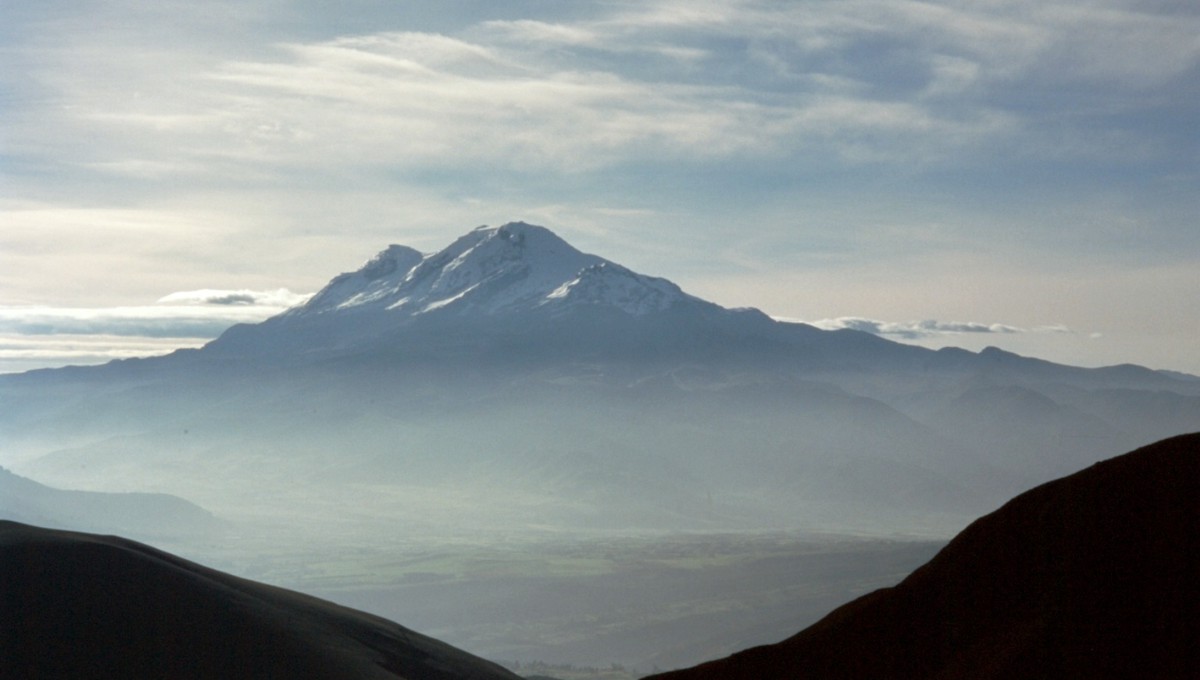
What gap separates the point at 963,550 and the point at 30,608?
83802 mm

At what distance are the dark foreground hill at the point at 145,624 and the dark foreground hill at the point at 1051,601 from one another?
192 ft

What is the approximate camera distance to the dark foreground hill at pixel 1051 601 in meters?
45.3

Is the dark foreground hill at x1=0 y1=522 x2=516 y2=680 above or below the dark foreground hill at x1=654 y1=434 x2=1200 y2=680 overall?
below

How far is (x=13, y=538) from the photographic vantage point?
122 metres

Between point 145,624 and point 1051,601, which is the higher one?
point 1051,601

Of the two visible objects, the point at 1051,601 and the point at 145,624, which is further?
the point at 145,624

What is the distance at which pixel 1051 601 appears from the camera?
162 ft

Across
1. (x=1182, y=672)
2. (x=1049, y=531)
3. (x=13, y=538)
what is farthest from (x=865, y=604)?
(x=13, y=538)

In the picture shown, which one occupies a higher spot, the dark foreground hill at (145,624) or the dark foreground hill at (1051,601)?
the dark foreground hill at (1051,601)

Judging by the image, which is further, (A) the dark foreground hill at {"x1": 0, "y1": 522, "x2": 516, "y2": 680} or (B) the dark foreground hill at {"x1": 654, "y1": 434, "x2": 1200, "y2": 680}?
(A) the dark foreground hill at {"x1": 0, "y1": 522, "x2": 516, "y2": 680}

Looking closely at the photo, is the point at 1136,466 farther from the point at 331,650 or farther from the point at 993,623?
the point at 331,650

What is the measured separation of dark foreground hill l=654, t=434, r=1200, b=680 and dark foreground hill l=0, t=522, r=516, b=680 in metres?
58.6

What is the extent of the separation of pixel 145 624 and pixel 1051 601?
83.2m

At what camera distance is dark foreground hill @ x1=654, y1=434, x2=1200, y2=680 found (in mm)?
45281
